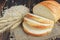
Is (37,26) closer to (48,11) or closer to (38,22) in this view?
(38,22)

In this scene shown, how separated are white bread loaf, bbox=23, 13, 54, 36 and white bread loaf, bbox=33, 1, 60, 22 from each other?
0.05 m

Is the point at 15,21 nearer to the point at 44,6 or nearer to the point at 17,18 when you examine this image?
the point at 17,18

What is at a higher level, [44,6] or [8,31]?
[44,6]

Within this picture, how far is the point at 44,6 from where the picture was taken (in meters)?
0.94

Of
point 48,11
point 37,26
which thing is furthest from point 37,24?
point 48,11

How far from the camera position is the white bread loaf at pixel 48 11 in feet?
2.99

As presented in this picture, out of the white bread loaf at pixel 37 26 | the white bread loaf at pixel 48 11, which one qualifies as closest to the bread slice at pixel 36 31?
the white bread loaf at pixel 37 26

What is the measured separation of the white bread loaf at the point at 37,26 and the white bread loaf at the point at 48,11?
0.18 feet

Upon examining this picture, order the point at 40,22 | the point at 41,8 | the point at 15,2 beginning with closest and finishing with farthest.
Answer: the point at 40,22, the point at 41,8, the point at 15,2

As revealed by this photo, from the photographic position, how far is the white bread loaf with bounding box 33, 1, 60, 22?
2.99ft

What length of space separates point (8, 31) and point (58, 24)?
27 cm

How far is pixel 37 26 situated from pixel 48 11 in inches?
5.4

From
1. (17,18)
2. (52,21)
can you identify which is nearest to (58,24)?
(52,21)

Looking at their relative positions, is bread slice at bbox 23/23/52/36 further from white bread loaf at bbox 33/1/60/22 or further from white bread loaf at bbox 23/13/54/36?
white bread loaf at bbox 33/1/60/22
